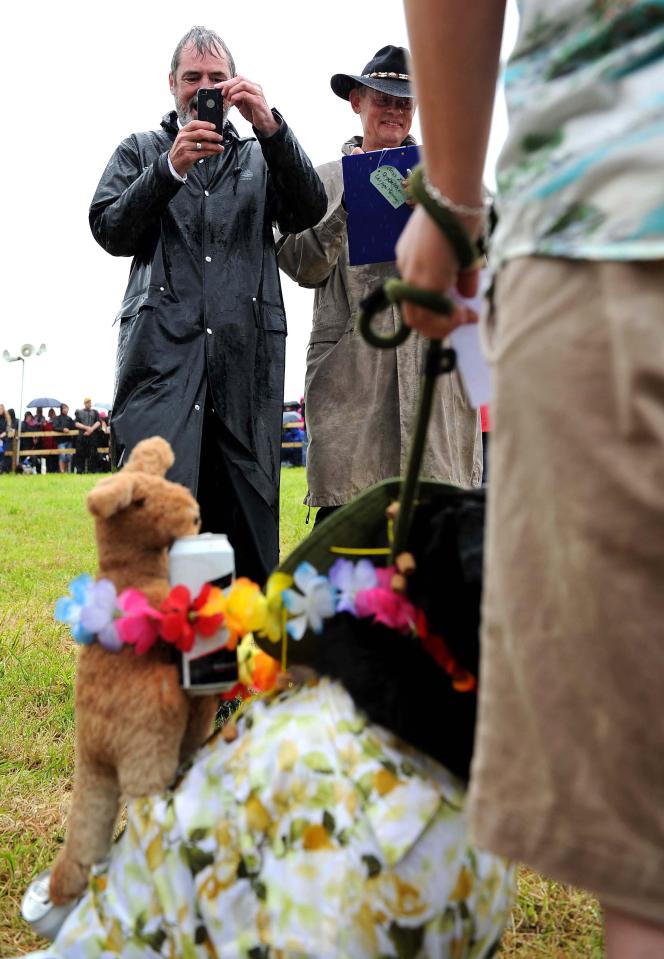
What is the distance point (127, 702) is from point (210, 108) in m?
1.86

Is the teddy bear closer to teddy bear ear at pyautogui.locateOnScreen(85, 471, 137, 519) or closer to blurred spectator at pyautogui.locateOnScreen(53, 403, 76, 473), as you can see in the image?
teddy bear ear at pyautogui.locateOnScreen(85, 471, 137, 519)

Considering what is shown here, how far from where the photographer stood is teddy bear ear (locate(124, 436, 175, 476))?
1.35 meters

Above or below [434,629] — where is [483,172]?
above

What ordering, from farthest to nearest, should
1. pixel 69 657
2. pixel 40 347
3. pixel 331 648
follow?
pixel 40 347, pixel 69 657, pixel 331 648

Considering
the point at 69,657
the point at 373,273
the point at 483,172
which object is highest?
the point at 373,273

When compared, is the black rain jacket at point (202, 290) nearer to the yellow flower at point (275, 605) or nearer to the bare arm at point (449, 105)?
the yellow flower at point (275, 605)

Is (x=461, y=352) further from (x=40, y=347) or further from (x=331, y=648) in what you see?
(x=40, y=347)

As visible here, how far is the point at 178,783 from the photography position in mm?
1180

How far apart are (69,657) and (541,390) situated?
2752 mm

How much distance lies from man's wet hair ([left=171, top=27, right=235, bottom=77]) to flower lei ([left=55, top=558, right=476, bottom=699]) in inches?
79.4

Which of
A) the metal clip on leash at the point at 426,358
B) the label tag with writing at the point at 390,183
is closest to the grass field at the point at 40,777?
the metal clip on leash at the point at 426,358

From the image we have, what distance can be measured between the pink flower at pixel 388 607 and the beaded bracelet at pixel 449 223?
0.40 meters

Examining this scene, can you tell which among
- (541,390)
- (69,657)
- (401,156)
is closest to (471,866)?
(541,390)

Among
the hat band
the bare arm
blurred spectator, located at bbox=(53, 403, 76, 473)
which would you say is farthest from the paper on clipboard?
blurred spectator, located at bbox=(53, 403, 76, 473)
